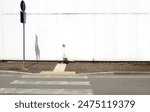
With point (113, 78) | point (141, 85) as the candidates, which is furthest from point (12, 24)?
point (141, 85)

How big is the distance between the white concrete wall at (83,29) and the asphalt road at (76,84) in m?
4.87

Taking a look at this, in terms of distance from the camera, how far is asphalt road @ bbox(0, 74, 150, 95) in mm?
12922

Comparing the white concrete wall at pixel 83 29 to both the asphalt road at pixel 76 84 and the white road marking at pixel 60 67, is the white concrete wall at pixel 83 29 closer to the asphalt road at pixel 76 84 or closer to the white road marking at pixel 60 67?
the white road marking at pixel 60 67

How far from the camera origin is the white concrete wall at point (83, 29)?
73.7ft

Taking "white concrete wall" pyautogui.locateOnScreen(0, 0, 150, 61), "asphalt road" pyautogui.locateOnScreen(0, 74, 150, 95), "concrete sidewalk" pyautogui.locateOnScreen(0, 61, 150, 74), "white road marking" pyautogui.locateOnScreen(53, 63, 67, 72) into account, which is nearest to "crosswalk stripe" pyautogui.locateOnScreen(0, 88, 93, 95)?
"asphalt road" pyautogui.locateOnScreen(0, 74, 150, 95)

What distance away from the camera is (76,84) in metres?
14.8

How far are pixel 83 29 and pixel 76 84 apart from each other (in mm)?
8165

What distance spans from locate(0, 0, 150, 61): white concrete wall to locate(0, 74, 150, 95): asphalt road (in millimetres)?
4871

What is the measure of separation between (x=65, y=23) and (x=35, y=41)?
2.13 metres

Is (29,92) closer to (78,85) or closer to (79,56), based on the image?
(78,85)

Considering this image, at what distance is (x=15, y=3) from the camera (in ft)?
74.5

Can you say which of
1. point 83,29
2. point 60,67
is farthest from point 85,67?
point 83,29

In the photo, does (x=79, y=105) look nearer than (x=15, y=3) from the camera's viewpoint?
Yes

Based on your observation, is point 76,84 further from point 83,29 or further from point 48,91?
point 83,29
